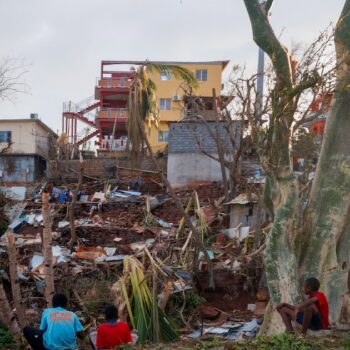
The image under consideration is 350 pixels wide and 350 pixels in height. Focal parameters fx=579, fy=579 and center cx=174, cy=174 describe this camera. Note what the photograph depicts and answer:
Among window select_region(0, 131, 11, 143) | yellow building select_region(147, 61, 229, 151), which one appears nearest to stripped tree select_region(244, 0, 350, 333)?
window select_region(0, 131, 11, 143)

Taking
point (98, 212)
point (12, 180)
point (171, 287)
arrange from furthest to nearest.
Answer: point (12, 180) < point (98, 212) < point (171, 287)

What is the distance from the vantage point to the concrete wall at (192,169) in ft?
91.6

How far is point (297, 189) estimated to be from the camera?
927 cm

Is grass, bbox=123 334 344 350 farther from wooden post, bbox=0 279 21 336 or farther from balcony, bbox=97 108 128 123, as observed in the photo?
balcony, bbox=97 108 128 123

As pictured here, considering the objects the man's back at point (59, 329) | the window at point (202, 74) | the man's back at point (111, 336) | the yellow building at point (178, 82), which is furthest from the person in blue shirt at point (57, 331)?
the window at point (202, 74)

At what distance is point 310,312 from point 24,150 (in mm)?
31643

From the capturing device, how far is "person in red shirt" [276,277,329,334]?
7.50 m

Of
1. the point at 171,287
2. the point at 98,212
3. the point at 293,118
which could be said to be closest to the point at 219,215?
the point at 98,212

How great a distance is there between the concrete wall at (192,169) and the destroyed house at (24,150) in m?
10.3

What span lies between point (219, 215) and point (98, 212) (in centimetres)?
612

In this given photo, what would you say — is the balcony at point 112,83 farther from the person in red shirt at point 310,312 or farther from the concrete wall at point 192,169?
the person in red shirt at point 310,312

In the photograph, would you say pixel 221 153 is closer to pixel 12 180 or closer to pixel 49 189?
pixel 49 189

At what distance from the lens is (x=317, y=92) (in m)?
9.07

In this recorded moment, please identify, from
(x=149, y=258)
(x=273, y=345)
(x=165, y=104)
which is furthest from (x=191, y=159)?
(x=273, y=345)
